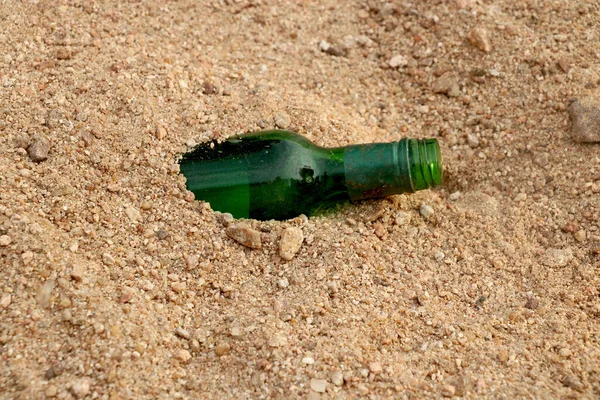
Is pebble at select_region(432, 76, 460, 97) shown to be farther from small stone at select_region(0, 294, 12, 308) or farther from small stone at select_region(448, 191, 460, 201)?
small stone at select_region(0, 294, 12, 308)

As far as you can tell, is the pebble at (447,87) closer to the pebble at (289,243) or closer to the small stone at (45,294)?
the pebble at (289,243)

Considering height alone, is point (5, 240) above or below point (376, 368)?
above

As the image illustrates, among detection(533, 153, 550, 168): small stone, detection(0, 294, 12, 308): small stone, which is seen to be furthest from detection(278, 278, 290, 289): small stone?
detection(533, 153, 550, 168): small stone

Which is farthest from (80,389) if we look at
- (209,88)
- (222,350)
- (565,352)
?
(565,352)

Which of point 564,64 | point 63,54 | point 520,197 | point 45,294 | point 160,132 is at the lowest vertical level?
point 45,294

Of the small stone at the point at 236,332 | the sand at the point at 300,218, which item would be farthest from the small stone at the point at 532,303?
the small stone at the point at 236,332

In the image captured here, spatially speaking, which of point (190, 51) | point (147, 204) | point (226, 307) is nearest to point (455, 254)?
point (226, 307)

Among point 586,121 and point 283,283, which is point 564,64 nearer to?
point 586,121
